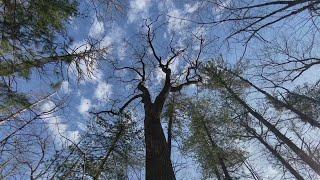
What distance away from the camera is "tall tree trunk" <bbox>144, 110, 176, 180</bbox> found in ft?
20.2

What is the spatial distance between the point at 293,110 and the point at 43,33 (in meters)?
8.41

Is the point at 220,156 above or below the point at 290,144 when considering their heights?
above

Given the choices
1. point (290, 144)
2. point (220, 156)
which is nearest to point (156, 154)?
point (290, 144)

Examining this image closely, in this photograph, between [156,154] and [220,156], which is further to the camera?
[220,156]

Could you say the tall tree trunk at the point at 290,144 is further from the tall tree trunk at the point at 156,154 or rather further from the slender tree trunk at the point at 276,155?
the tall tree trunk at the point at 156,154

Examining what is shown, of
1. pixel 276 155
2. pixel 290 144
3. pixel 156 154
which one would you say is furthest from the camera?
pixel 276 155

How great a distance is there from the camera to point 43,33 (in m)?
6.09

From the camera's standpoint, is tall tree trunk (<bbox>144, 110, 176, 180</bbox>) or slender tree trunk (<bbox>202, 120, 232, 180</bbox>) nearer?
tall tree trunk (<bbox>144, 110, 176, 180</bbox>)

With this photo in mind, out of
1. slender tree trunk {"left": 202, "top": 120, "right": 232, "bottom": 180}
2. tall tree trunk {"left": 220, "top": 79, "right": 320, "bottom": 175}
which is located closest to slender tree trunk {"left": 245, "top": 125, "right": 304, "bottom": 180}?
tall tree trunk {"left": 220, "top": 79, "right": 320, "bottom": 175}

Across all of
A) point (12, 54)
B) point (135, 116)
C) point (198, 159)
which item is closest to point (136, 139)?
point (135, 116)

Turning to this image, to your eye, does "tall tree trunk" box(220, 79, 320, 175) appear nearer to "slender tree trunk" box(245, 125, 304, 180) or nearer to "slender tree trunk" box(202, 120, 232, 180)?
"slender tree trunk" box(245, 125, 304, 180)

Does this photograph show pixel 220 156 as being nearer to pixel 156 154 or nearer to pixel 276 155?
pixel 276 155

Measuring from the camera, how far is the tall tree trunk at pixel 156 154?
6.15 meters

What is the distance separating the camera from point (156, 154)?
21.7 feet
